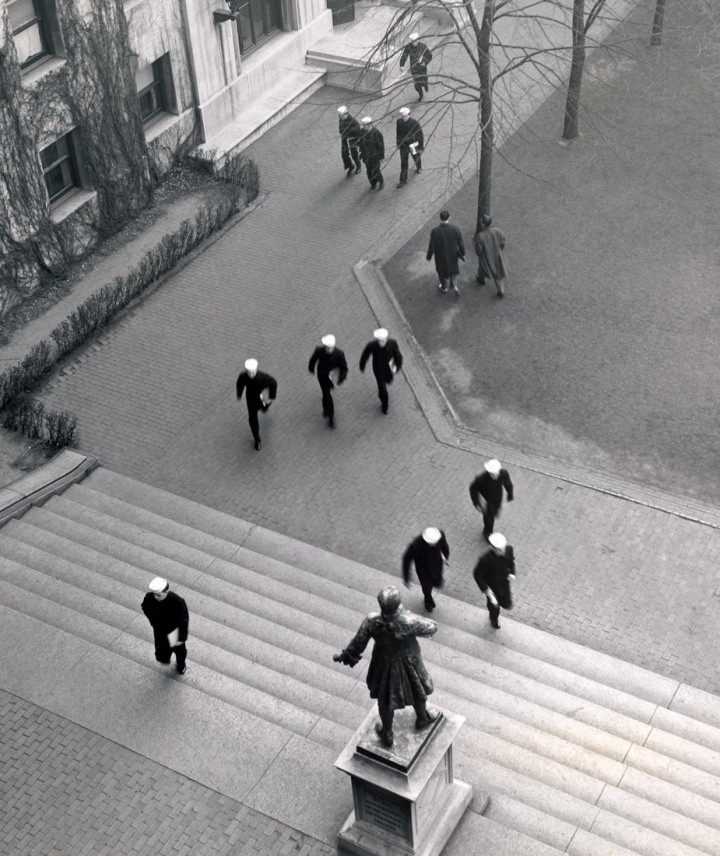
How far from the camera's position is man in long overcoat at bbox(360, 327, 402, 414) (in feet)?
50.3

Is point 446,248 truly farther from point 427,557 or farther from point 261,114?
point 261,114

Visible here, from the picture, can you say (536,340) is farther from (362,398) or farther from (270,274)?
(270,274)

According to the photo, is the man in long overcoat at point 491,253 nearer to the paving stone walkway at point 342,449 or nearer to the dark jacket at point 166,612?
the paving stone walkway at point 342,449

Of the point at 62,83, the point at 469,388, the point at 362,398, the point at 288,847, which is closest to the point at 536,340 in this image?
the point at 469,388

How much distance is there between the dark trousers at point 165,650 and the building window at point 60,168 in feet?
34.7

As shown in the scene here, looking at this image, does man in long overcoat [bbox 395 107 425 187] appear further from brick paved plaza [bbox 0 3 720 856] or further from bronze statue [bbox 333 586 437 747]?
bronze statue [bbox 333 586 437 747]

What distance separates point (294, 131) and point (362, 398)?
28.8 ft

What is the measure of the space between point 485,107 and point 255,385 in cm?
582

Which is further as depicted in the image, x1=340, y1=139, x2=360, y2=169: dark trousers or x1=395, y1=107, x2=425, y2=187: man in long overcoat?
x1=340, y1=139, x2=360, y2=169: dark trousers

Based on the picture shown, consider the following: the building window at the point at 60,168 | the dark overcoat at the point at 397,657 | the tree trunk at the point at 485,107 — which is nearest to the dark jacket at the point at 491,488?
the dark overcoat at the point at 397,657

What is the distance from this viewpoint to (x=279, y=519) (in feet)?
48.2

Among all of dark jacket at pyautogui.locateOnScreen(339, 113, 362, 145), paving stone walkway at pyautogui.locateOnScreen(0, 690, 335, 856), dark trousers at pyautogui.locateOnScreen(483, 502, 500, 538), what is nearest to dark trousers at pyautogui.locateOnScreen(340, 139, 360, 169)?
dark jacket at pyautogui.locateOnScreen(339, 113, 362, 145)

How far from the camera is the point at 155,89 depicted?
2145 centimetres

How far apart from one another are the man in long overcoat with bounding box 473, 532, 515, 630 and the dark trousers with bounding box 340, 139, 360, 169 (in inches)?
433
